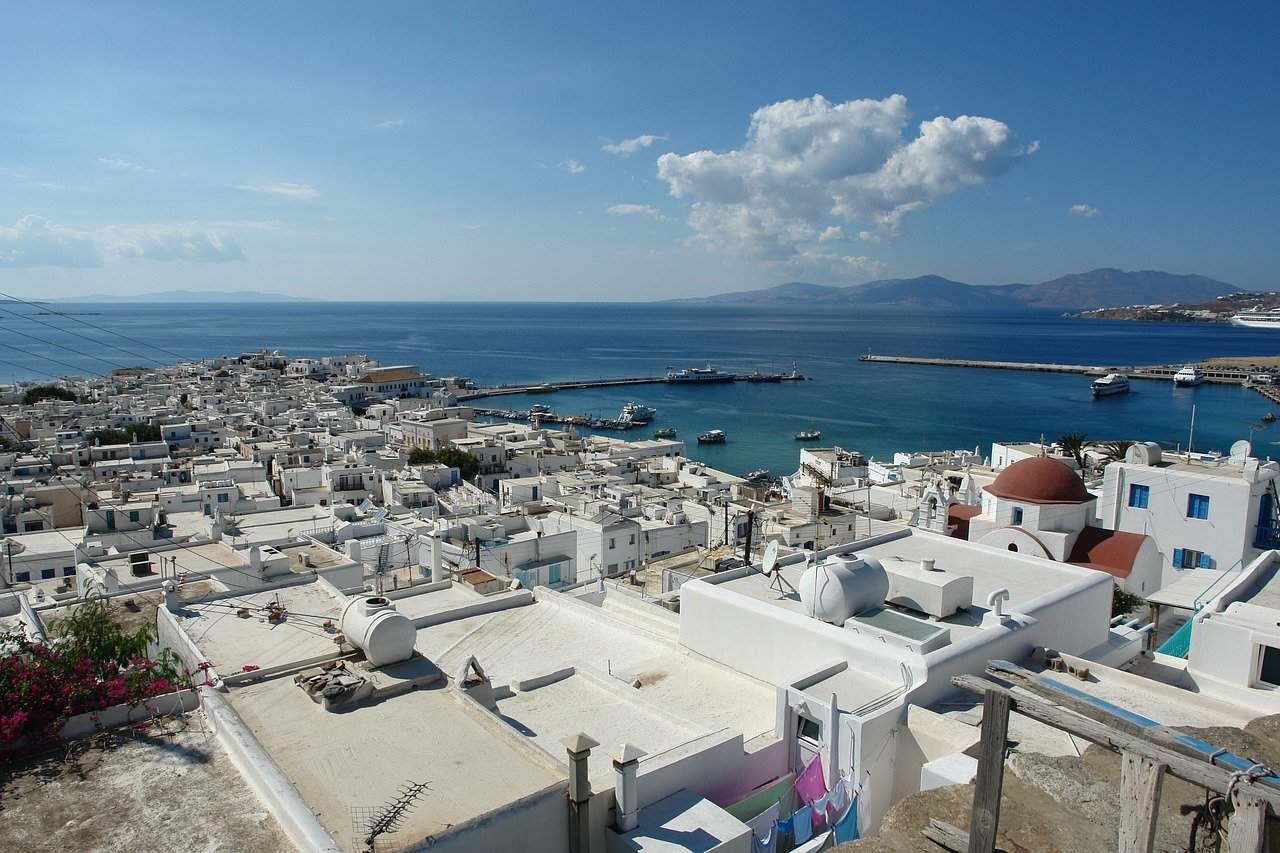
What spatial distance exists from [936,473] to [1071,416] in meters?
53.7

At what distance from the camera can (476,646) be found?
1187cm

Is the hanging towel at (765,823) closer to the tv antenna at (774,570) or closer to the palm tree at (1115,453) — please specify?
the tv antenna at (774,570)

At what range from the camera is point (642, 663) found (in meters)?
11.5

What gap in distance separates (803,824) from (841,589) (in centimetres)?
304

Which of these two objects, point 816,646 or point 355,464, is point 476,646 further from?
point 355,464

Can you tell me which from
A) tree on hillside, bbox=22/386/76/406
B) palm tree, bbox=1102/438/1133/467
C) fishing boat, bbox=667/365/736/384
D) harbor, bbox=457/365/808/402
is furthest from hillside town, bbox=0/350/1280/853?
fishing boat, bbox=667/365/736/384

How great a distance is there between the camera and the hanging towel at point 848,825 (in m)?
8.27

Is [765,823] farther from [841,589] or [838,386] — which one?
[838,386]

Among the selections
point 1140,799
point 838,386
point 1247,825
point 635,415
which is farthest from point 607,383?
point 1247,825

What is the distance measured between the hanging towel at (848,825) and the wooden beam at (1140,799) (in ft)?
14.7

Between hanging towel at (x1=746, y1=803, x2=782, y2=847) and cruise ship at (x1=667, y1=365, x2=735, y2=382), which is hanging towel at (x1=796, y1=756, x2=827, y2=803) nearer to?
hanging towel at (x1=746, y1=803, x2=782, y2=847)

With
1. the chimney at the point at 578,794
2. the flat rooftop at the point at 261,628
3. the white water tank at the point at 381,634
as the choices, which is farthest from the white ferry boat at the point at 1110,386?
the chimney at the point at 578,794

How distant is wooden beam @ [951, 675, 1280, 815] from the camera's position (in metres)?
3.73

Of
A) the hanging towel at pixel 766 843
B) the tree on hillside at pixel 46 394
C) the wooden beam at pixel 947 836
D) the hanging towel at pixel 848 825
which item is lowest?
the tree on hillside at pixel 46 394
